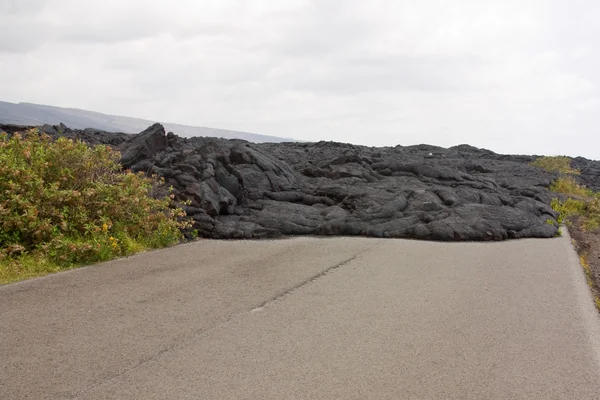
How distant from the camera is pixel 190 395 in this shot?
3838 millimetres

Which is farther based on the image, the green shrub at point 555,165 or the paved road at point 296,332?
the green shrub at point 555,165

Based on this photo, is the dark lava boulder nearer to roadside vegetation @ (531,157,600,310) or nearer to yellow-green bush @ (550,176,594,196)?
roadside vegetation @ (531,157,600,310)

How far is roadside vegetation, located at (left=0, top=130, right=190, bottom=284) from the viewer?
7785 millimetres

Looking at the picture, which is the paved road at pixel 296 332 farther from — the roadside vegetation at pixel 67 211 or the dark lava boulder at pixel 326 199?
the dark lava boulder at pixel 326 199

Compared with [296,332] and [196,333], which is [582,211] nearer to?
[296,332]

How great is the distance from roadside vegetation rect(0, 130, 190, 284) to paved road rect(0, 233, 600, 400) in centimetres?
51

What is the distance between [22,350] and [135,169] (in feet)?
33.7

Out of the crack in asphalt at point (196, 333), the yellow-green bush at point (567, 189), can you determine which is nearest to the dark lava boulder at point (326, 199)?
the crack in asphalt at point (196, 333)

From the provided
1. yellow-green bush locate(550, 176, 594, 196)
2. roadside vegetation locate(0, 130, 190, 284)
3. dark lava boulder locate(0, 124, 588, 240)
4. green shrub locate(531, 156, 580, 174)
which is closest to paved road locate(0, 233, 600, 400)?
roadside vegetation locate(0, 130, 190, 284)

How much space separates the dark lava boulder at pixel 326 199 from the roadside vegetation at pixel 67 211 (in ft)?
5.61

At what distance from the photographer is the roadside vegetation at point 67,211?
7785 mm

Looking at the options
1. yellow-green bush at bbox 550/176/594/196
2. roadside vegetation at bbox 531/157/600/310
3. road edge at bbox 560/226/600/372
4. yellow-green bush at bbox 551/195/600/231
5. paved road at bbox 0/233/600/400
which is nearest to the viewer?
paved road at bbox 0/233/600/400

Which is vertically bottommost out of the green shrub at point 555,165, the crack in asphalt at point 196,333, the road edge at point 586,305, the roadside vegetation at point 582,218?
the crack in asphalt at point 196,333

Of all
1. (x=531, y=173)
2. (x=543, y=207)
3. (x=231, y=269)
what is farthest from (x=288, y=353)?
(x=531, y=173)
